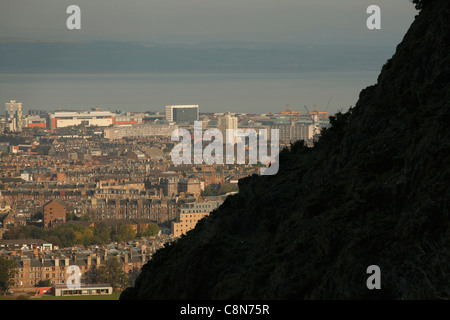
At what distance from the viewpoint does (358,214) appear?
668cm

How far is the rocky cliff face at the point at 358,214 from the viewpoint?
592 cm

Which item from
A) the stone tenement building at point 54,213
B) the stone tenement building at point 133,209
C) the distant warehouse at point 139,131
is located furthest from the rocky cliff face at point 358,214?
the distant warehouse at point 139,131

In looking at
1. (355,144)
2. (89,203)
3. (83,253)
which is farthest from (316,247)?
(89,203)

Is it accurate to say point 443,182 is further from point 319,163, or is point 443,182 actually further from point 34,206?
point 34,206

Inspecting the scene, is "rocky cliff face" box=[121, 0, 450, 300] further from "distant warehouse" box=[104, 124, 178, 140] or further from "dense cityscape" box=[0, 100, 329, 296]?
"distant warehouse" box=[104, 124, 178, 140]

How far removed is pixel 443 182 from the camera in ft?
19.8

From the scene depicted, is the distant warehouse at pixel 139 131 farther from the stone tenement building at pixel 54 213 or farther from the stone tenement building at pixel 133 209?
the stone tenement building at pixel 54 213

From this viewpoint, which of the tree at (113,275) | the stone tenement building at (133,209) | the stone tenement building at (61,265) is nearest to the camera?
the tree at (113,275)

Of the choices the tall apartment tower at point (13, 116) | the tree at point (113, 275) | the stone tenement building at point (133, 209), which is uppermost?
the tall apartment tower at point (13, 116)

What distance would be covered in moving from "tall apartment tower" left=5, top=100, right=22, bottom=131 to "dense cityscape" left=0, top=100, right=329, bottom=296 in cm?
634

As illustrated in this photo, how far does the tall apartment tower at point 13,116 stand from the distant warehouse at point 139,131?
18222 millimetres

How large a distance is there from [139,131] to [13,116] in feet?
82.8

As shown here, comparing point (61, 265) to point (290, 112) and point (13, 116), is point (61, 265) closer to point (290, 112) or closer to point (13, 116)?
point (290, 112)
